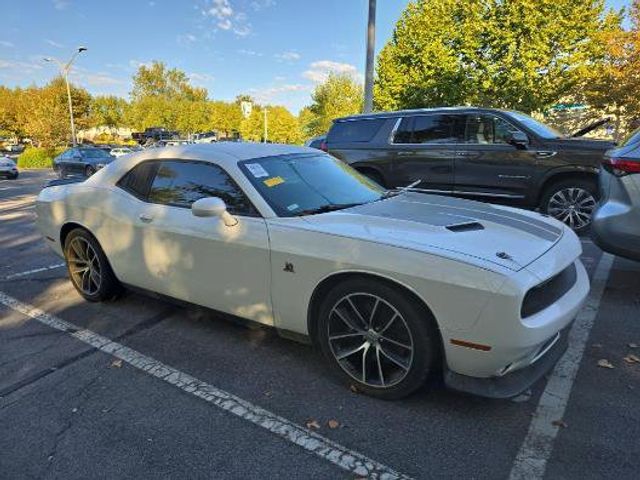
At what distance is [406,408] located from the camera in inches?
111

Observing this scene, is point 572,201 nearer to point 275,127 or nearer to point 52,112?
point 52,112

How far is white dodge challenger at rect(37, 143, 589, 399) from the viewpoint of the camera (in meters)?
2.51

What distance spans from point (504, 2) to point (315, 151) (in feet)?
77.3

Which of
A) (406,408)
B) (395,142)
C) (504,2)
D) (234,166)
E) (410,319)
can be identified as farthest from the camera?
Answer: (504,2)

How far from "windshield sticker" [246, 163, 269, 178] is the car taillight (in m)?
3.07

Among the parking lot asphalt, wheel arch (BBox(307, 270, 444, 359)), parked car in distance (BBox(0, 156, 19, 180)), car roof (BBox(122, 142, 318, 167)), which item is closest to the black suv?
the parking lot asphalt

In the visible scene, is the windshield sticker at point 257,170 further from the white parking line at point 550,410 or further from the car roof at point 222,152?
the white parking line at point 550,410

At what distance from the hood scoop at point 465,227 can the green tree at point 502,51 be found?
23152 millimetres

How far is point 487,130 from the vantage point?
7359 mm

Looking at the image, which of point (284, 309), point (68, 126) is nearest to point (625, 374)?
point (284, 309)

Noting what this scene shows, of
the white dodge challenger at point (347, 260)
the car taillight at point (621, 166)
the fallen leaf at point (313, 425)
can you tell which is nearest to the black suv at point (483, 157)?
the car taillight at point (621, 166)

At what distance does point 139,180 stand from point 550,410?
3462 mm

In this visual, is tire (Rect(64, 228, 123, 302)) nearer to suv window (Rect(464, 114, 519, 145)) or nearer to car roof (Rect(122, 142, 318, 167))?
car roof (Rect(122, 142, 318, 167))

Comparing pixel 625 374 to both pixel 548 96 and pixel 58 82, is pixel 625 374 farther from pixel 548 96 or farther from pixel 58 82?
pixel 58 82
